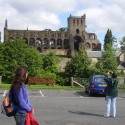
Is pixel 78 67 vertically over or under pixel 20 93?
over

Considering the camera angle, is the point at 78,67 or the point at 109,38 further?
the point at 109,38

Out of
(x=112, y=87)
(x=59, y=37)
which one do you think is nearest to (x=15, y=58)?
(x=112, y=87)

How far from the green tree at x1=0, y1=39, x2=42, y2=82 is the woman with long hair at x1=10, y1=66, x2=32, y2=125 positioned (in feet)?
177

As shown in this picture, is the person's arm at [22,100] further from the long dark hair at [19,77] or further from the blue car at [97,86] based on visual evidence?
the blue car at [97,86]


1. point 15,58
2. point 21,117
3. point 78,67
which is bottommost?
point 21,117

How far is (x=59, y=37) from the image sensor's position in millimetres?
158500

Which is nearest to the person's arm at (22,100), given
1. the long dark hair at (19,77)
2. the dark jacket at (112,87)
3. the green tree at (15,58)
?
the long dark hair at (19,77)

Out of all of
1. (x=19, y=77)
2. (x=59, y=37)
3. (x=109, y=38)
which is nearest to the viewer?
(x=19, y=77)

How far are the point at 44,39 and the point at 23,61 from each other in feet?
308

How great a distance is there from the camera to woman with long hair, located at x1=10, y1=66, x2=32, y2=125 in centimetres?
729

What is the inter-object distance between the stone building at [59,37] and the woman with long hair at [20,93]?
145022 millimetres

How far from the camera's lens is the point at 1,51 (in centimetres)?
6581

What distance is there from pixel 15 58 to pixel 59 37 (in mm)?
93910

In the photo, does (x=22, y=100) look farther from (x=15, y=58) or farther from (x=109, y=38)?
(x=109, y=38)
